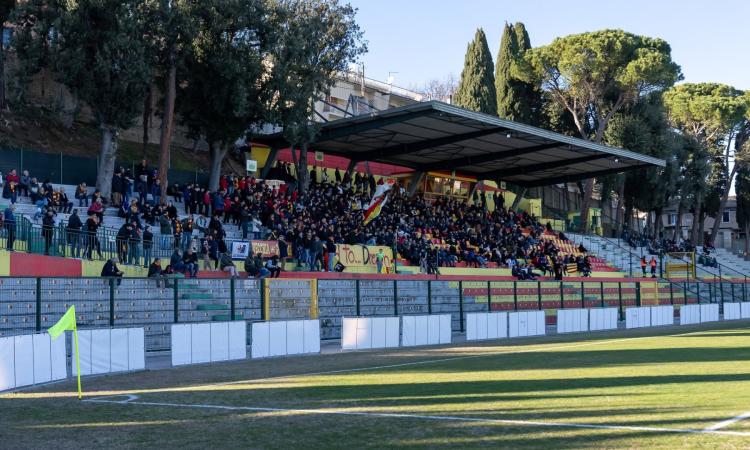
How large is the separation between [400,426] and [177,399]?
485 cm

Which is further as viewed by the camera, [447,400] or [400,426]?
[447,400]

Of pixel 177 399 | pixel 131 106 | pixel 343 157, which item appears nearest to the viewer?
pixel 177 399

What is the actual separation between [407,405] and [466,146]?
133 ft

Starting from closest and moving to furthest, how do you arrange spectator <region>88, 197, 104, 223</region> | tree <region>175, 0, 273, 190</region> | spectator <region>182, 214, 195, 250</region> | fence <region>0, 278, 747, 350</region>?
fence <region>0, 278, 747, 350</region> < spectator <region>88, 197, 104, 223</region> < spectator <region>182, 214, 195, 250</region> < tree <region>175, 0, 273, 190</region>

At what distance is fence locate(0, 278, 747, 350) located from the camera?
19547 millimetres

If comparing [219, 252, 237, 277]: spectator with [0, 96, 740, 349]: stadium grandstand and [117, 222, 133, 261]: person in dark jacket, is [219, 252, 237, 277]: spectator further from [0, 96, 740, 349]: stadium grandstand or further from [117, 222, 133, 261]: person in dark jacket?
[117, 222, 133, 261]: person in dark jacket

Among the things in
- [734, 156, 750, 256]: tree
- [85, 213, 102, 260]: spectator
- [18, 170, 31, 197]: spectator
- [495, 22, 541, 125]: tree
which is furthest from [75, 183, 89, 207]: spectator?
[734, 156, 750, 256]: tree

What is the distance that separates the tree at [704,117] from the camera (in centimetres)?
8231

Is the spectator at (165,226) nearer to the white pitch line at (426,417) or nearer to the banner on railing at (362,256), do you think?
the banner on railing at (362,256)

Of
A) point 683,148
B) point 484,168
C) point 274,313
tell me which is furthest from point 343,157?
point 683,148

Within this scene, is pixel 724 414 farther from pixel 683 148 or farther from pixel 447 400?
pixel 683 148

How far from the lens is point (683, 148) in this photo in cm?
8169

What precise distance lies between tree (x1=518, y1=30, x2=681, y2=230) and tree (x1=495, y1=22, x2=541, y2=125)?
1.86 meters

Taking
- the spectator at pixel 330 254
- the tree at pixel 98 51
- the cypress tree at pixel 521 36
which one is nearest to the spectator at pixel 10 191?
the tree at pixel 98 51
